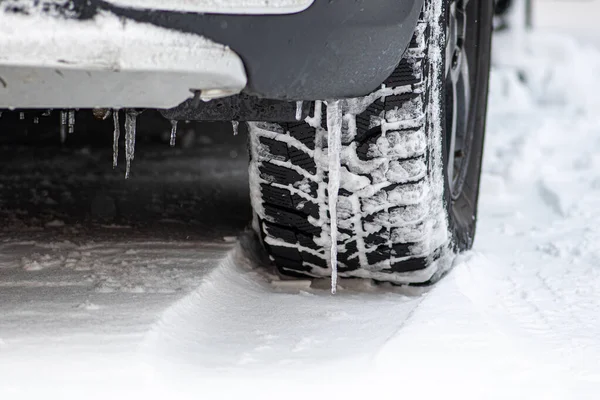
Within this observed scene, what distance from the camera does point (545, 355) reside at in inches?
56.9

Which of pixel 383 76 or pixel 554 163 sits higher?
pixel 383 76

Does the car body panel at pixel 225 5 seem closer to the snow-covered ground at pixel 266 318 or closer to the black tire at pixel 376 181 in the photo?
the black tire at pixel 376 181

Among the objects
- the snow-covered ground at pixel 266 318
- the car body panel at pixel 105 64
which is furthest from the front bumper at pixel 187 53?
the snow-covered ground at pixel 266 318

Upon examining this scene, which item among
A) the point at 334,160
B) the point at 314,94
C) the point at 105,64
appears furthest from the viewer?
the point at 334,160

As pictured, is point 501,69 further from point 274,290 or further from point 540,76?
point 274,290

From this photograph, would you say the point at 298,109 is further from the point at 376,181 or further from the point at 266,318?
the point at 266,318

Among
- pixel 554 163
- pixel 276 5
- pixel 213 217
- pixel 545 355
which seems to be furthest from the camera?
pixel 554 163

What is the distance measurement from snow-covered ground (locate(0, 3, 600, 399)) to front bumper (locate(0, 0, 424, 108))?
0.40m

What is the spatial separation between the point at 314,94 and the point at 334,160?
0.82 feet

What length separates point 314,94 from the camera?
4.50 ft

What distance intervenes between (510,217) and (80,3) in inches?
71.3

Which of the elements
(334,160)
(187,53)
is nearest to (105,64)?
(187,53)

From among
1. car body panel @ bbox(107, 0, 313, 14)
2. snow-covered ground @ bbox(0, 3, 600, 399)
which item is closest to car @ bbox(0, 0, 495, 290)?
car body panel @ bbox(107, 0, 313, 14)

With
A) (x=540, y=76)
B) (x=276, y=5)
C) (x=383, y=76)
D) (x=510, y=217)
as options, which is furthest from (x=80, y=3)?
(x=540, y=76)
